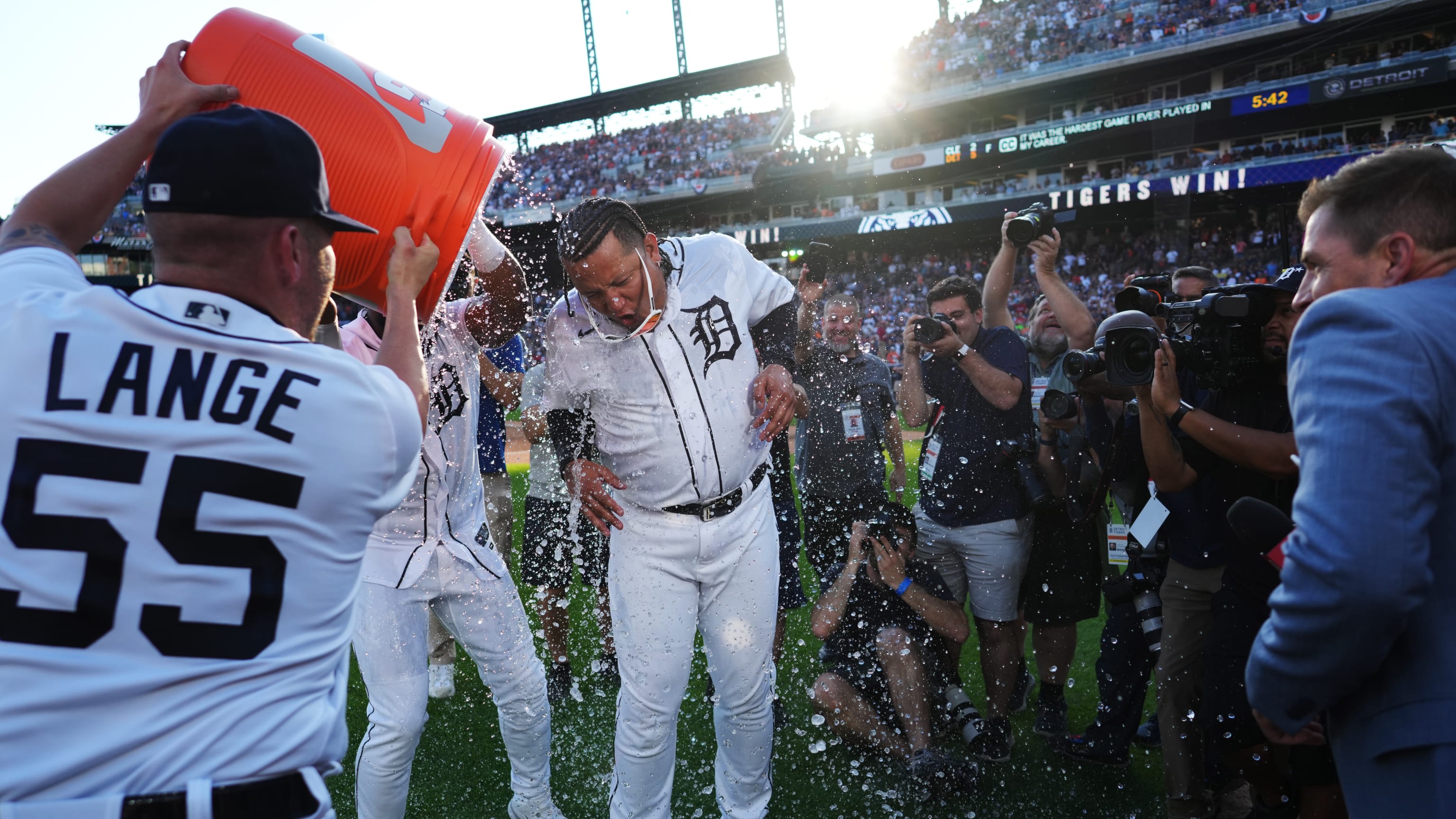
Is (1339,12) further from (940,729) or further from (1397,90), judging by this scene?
(940,729)

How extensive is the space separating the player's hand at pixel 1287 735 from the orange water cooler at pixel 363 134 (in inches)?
83.9

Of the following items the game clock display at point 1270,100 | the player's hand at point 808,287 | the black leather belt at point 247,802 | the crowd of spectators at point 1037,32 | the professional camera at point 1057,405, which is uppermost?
the crowd of spectators at point 1037,32

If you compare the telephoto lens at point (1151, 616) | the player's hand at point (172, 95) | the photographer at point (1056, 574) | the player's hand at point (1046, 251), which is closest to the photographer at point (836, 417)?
the photographer at point (1056, 574)

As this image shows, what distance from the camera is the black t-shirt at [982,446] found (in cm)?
422

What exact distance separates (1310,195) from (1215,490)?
5.27ft

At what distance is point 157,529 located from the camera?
133 cm

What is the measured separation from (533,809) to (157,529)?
7.68 ft

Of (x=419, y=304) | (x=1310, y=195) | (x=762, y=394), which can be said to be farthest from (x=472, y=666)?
(x=1310, y=195)

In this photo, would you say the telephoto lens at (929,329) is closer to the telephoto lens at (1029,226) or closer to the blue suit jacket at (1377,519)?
the telephoto lens at (1029,226)

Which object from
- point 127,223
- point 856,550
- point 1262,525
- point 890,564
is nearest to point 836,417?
point 856,550

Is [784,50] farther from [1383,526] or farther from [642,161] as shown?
[1383,526]

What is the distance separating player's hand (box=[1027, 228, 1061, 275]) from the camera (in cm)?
428

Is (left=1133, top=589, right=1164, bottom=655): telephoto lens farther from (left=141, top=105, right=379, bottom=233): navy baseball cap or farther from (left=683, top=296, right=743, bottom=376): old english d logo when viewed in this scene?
(left=141, top=105, right=379, bottom=233): navy baseball cap

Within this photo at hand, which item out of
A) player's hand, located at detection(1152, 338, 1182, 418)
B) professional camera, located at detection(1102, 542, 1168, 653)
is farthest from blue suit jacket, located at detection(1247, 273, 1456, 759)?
professional camera, located at detection(1102, 542, 1168, 653)
